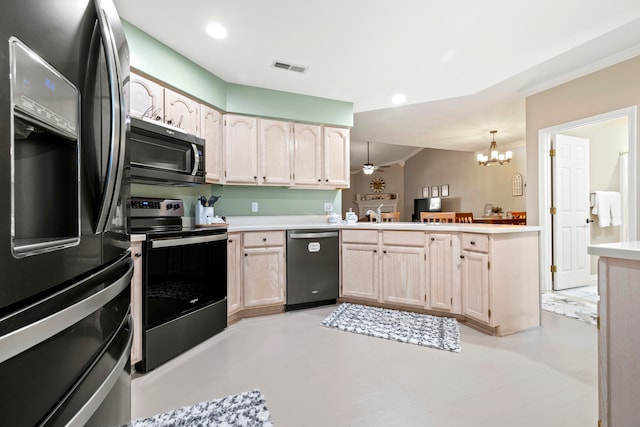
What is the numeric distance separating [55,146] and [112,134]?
0.57ft

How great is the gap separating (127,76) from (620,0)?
311 centimetres

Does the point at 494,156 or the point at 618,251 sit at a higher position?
the point at 494,156

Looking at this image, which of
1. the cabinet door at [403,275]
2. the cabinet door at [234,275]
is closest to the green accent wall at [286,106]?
the cabinet door at [234,275]

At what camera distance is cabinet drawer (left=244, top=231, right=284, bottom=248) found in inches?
119

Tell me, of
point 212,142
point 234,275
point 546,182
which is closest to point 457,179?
point 546,182

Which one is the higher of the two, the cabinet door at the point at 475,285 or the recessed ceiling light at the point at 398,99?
the recessed ceiling light at the point at 398,99

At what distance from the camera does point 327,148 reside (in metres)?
3.79

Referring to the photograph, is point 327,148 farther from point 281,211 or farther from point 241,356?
point 241,356

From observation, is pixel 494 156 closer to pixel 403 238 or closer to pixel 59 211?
pixel 403 238

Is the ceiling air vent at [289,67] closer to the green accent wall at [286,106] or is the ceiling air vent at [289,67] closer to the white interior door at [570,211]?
the green accent wall at [286,106]

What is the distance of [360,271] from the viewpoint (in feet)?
11.1

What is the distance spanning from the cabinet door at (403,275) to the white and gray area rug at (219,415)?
1869mm

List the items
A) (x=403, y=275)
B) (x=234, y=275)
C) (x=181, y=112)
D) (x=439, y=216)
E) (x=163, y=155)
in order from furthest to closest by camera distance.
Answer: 1. (x=439, y=216)
2. (x=403, y=275)
3. (x=234, y=275)
4. (x=181, y=112)
5. (x=163, y=155)

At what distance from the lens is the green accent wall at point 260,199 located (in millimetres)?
3087
